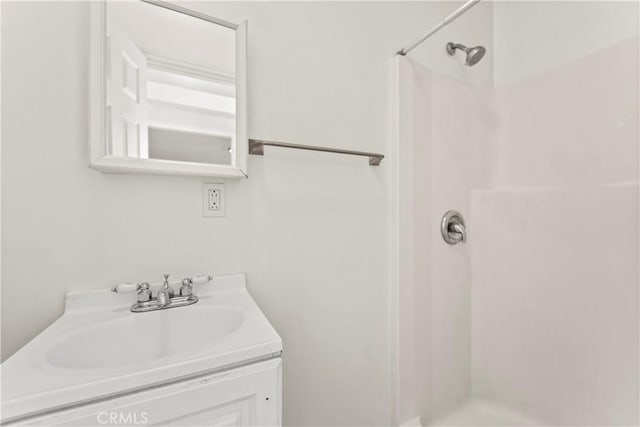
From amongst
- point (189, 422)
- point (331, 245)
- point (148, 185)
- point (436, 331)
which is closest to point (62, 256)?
point (148, 185)

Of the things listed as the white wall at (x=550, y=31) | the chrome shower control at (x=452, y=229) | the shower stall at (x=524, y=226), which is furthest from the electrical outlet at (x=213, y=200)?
the white wall at (x=550, y=31)

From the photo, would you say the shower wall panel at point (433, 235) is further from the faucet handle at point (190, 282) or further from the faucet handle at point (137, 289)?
the faucet handle at point (137, 289)

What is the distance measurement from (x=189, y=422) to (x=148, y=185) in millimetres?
663

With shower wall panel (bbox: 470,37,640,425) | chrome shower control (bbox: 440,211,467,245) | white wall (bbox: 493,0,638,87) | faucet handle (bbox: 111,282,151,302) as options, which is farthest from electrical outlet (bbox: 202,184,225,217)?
white wall (bbox: 493,0,638,87)

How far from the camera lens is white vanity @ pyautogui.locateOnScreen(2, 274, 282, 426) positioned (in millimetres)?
477

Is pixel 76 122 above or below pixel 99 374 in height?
above

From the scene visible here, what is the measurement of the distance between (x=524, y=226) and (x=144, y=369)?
163 cm

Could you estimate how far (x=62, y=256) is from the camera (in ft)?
2.64

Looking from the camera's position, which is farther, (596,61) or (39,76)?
(596,61)

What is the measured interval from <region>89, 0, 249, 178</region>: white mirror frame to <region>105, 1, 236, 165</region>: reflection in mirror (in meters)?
0.01

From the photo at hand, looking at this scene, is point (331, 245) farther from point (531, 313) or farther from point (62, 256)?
point (531, 313)

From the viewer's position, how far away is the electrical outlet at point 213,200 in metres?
0.96
